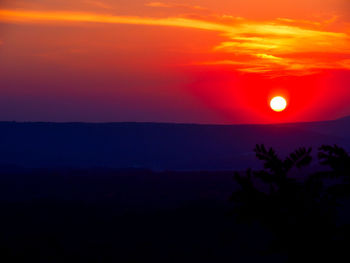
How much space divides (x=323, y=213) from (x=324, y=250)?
0.30 metres

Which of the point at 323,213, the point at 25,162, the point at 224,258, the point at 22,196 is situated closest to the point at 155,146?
the point at 25,162

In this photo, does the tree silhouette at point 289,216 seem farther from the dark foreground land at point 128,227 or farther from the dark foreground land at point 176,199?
the dark foreground land at point 128,227

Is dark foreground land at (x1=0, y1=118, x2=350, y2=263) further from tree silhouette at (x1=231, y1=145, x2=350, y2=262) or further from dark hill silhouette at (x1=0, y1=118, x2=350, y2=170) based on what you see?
dark hill silhouette at (x1=0, y1=118, x2=350, y2=170)

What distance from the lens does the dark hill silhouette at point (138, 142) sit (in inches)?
3610

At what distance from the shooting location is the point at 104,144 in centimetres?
10144

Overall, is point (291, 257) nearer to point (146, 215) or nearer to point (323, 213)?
point (323, 213)

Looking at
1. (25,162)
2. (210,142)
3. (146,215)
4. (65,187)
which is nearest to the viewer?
(146,215)

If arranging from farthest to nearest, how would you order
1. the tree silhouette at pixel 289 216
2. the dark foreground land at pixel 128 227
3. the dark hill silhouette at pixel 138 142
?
the dark hill silhouette at pixel 138 142 → the dark foreground land at pixel 128 227 → the tree silhouette at pixel 289 216

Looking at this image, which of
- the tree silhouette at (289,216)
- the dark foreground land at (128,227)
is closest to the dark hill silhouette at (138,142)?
the dark foreground land at (128,227)

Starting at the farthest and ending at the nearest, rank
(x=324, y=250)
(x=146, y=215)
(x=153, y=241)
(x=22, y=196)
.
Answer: (x=22, y=196) → (x=146, y=215) → (x=153, y=241) → (x=324, y=250)

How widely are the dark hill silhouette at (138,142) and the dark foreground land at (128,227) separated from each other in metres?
36.6

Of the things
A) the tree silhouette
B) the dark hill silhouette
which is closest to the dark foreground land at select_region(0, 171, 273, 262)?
the tree silhouette

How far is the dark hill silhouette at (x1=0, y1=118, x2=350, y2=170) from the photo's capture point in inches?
3610

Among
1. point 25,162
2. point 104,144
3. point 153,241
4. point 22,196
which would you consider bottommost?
point 153,241
